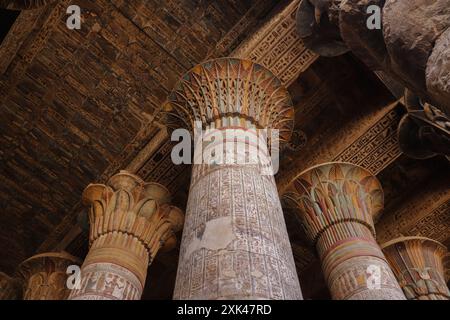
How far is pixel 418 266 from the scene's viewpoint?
17.3 feet

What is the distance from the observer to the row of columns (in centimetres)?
250

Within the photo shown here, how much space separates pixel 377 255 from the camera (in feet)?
14.5

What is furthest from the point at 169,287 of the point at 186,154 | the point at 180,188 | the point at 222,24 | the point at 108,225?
the point at 222,24

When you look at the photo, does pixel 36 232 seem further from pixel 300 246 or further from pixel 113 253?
pixel 300 246

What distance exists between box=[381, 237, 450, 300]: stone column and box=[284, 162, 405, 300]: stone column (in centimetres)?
59

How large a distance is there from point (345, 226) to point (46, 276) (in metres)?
3.83

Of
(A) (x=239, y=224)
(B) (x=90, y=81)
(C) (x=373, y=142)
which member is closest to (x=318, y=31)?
(A) (x=239, y=224)

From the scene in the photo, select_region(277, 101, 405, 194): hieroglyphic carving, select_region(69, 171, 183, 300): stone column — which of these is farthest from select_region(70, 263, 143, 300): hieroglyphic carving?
select_region(277, 101, 405, 194): hieroglyphic carving

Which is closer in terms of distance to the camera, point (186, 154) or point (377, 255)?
point (377, 255)

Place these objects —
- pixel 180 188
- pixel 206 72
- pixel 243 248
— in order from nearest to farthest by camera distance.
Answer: pixel 243 248 < pixel 206 72 < pixel 180 188

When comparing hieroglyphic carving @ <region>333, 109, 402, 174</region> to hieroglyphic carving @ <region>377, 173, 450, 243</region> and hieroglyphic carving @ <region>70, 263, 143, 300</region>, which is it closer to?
hieroglyphic carving @ <region>377, 173, 450, 243</region>

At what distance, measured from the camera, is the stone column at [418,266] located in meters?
5.00

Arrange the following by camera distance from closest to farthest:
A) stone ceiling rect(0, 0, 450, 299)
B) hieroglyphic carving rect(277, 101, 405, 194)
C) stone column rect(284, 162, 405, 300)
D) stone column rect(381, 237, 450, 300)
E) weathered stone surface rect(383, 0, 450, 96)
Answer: weathered stone surface rect(383, 0, 450, 96), stone column rect(284, 162, 405, 300), stone column rect(381, 237, 450, 300), hieroglyphic carving rect(277, 101, 405, 194), stone ceiling rect(0, 0, 450, 299)

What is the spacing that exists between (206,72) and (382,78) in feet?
7.66
